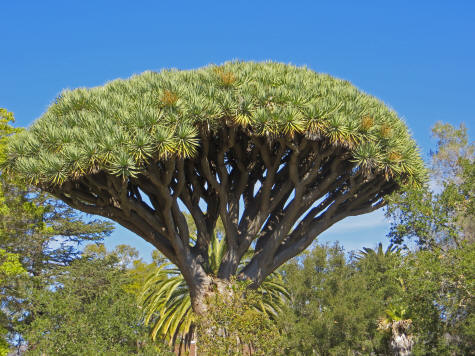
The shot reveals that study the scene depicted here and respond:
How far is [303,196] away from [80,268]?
1291 centimetres

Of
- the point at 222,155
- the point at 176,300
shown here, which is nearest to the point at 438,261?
the point at 222,155

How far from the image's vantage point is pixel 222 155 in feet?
37.0

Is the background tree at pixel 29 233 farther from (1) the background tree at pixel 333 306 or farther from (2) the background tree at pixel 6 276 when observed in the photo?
(1) the background tree at pixel 333 306

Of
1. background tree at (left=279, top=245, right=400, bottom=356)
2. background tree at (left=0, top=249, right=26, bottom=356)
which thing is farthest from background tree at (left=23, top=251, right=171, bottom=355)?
background tree at (left=279, top=245, right=400, bottom=356)

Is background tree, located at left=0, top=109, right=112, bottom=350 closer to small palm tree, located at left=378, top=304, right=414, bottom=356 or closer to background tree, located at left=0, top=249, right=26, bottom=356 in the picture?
background tree, located at left=0, top=249, right=26, bottom=356

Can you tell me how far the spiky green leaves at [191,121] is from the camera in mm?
9844

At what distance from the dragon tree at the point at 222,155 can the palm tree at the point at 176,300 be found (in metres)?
6.41

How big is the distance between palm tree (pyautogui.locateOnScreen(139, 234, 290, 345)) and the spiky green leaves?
8.58 m

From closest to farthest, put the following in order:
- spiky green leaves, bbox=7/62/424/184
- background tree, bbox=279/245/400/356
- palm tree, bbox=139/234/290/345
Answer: spiky green leaves, bbox=7/62/424/184
background tree, bbox=279/245/400/356
palm tree, bbox=139/234/290/345

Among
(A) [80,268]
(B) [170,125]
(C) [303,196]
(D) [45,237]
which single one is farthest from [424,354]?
(D) [45,237]

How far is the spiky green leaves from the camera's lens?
9844 millimetres

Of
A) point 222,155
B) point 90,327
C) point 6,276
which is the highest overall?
point 222,155

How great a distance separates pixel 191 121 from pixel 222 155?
4.63 ft

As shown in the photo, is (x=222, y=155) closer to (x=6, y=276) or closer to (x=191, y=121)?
(x=191, y=121)
